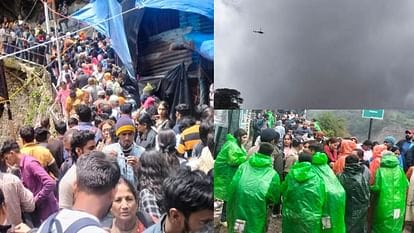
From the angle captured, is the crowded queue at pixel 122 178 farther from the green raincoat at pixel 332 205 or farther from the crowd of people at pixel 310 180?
the green raincoat at pixel 332 205

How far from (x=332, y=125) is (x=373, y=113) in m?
0.22

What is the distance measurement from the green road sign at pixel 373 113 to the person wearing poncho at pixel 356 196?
979 millimetres

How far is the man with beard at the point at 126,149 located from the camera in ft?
6.57

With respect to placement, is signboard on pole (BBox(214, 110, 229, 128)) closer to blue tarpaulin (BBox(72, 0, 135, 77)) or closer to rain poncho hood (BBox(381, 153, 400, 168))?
blue tarpaulin (BBox(72, 0, 135, 77))

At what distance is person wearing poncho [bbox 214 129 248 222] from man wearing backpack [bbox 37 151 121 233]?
584 millimetres

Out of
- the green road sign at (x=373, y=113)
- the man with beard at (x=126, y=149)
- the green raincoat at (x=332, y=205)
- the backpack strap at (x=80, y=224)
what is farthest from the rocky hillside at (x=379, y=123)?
the backpack strap at (x=80, y=224)

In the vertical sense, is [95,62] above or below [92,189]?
above

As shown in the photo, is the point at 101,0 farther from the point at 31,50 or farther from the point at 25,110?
the point at 25,110

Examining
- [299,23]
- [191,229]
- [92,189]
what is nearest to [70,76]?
[92,189]

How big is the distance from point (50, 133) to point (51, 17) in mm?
473

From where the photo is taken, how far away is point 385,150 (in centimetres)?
317

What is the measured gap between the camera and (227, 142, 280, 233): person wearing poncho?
304 centimetres

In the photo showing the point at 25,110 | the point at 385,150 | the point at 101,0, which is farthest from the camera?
the point at 385,150

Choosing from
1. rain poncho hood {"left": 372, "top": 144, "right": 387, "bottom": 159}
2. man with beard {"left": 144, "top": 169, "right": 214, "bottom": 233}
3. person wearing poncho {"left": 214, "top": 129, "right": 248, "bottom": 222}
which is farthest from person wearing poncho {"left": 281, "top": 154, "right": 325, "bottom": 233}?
man with beard {"left": 144, "top": 169, "right": 214, "bottom": 233}
